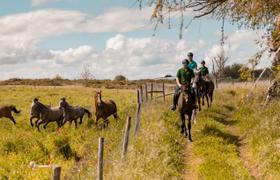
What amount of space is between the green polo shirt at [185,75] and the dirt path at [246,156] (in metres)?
2.98

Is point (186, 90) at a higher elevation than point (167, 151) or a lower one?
higher

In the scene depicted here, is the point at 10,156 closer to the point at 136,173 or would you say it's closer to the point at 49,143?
the point at 49,143

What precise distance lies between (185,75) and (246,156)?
439cm

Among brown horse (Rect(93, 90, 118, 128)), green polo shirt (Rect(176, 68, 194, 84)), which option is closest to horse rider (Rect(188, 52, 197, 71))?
green polo shirt (Rect(176, 68, 194, 84))

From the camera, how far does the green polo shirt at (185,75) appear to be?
1742 cm

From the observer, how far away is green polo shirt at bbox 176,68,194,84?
57.2 feet

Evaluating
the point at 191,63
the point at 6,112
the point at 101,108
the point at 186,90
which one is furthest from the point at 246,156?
the point at 6,112

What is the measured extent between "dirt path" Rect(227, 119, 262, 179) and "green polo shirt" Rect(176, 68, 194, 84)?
2.98m

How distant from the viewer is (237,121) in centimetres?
2159

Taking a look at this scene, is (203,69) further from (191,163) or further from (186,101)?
(191,163)

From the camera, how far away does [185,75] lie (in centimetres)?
1742

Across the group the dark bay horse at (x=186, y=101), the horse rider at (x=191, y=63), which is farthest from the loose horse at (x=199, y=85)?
the dark bay horse at (x=186, y=101)

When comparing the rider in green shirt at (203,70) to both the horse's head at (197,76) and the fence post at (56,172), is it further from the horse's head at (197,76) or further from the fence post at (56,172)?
the fence post at (56,172)

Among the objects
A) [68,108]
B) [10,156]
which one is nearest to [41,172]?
[10,156]
